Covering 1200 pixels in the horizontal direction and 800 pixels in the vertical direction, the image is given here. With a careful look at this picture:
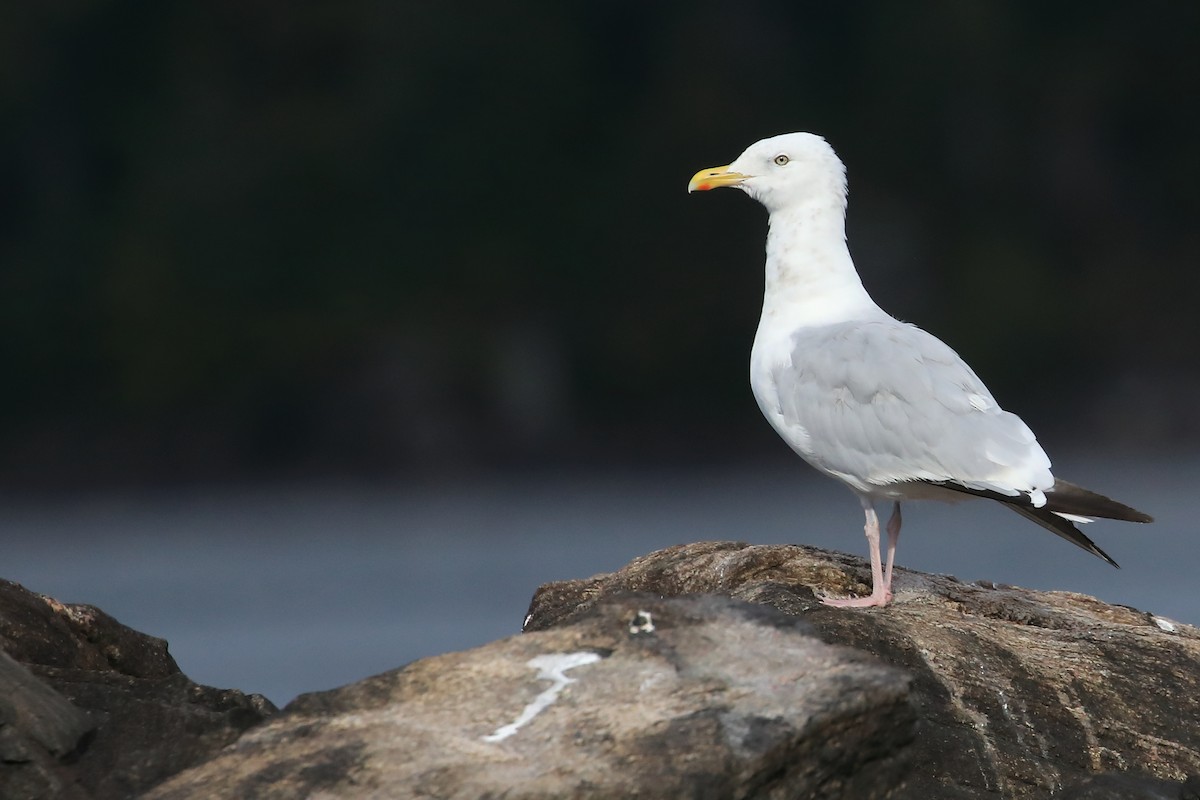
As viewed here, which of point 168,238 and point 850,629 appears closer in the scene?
point 850,629

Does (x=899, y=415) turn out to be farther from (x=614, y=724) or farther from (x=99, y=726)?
(x=99, y=726)

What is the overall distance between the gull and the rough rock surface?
2.21 meters

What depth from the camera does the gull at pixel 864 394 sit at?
246 inches

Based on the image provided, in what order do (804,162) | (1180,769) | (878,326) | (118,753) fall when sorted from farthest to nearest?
(804,162)
(878,326)
(1180,769)
(118,753)

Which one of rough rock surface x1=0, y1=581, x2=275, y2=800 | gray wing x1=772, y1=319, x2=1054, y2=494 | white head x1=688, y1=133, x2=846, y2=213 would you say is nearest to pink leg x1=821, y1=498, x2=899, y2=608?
gray wing x1=772, y1=319, x2=1054, y2=494

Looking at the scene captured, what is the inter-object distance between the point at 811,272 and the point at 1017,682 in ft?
6.79

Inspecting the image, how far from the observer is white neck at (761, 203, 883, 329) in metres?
7.15

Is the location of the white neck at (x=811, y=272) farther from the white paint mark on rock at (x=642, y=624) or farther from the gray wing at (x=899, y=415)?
the white paint mark on rock at (x=642, y=624)

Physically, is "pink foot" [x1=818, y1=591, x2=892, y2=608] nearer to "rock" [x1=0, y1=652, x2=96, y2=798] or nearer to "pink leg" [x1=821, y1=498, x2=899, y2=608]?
"pink leg" [x1=821, y1=498, x2=899, y2=608]

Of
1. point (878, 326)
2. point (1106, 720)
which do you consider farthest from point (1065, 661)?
point (878, 326)

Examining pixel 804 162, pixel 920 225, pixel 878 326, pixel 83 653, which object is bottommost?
pixel 83 653

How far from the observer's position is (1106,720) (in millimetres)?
5629

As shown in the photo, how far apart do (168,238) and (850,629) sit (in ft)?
72.7

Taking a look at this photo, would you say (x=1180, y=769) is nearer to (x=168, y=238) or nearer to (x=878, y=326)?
(x=878, y=326)
